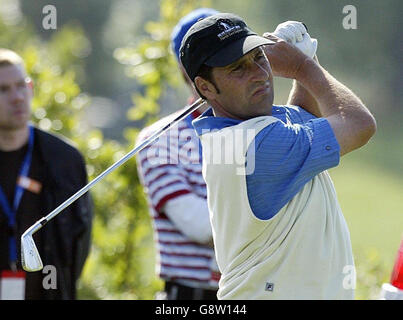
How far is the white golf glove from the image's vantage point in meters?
3.61

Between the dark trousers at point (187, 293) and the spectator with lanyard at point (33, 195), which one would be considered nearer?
the dark trousers at point (187, 293)

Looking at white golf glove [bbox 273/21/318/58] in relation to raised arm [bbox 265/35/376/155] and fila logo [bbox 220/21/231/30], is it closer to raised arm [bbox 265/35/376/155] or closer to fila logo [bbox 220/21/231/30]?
raised arm [bbox 265/35/376/155]

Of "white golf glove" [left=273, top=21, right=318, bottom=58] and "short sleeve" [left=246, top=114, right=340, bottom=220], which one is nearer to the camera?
"short sleeve" [left=246, top=114, right=340, bottom=220]

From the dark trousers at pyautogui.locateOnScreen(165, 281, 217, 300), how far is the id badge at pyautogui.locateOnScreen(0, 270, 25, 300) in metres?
0.90

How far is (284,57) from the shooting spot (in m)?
3.52

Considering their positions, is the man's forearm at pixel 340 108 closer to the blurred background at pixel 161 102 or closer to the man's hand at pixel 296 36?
the man's hand at pixel 296 36

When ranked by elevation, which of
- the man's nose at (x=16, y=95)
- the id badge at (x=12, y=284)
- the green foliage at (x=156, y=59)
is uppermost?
the green foliage at (x=156, y=59)

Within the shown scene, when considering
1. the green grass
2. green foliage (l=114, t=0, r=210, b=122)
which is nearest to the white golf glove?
green foliage (l=114, t=0, r=210, b=122)

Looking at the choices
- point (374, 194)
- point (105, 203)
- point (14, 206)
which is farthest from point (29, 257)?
point (374, 194)

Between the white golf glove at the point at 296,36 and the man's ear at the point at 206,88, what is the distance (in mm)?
291

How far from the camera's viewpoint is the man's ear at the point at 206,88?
352 centimetres

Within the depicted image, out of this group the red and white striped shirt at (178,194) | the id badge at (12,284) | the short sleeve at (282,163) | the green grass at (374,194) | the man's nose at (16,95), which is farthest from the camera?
the green grass at (374,194)

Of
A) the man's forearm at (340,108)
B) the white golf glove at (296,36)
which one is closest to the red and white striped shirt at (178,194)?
the white golf glove at (296,36)

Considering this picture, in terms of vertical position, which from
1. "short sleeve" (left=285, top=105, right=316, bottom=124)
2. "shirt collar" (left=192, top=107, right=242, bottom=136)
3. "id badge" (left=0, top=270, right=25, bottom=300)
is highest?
"short sleeve" (left=285, top=105, right=316, bottom=124)
